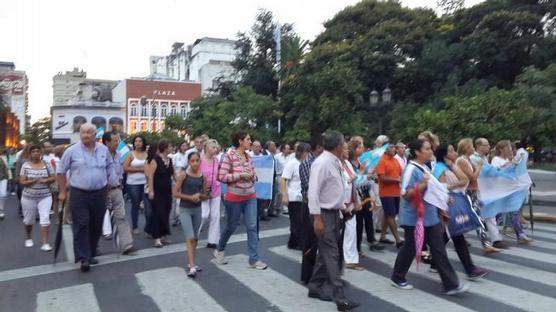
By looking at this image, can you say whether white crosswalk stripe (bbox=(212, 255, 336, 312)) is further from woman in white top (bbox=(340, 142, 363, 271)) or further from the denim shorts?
woman in white top (bbox=(340, 142, 363, 271))

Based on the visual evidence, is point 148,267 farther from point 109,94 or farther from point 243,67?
point 109,94

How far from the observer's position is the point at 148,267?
7.66 m

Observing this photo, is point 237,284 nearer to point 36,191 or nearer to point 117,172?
point 117,172

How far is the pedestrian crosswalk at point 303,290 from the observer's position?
226 inches

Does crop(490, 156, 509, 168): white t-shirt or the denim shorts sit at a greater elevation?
crop(490, 156, 509, 168): white t-shirt

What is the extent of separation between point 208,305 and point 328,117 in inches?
727

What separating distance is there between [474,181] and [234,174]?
3.72 metres

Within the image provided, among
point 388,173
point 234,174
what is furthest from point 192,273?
point 388,173

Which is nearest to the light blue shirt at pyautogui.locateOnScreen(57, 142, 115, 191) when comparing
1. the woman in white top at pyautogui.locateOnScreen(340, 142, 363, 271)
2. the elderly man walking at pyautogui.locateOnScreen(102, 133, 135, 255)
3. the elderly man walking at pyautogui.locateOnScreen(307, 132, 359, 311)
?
the elderly man walking at pyautogui.locateOnScreen(102, 133, 135, 255)

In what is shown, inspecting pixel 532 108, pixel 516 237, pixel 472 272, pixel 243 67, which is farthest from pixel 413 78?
pixel 472 272

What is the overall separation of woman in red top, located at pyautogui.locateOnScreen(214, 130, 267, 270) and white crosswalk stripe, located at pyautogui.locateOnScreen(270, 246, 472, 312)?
1341mm

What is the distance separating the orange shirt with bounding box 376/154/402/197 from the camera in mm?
8617

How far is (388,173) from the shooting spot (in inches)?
339

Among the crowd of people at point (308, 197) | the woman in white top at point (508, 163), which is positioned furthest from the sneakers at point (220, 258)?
the woman in white top at point (508, 163)
